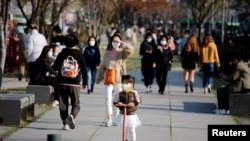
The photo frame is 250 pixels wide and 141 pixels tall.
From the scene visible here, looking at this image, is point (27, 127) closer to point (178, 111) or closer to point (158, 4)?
point (178, 111)

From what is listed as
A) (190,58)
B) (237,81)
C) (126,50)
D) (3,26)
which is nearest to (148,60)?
(190,58)

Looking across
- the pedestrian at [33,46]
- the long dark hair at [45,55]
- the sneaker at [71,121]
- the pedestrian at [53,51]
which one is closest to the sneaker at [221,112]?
the long dark hair at [45,55]

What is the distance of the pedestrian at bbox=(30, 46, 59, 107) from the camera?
1748 centimetres

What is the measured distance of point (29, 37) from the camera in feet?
Answer: 68.9

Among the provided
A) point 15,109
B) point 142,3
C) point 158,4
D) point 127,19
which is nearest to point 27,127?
point 15,109

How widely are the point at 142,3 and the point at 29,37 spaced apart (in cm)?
4035

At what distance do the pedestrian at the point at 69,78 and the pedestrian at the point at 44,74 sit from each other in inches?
139

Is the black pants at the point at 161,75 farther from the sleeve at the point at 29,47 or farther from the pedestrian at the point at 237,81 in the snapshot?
the pedestrian at the point at 237,81

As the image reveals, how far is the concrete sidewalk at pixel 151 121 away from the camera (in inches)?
512

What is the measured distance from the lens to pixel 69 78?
13.6m

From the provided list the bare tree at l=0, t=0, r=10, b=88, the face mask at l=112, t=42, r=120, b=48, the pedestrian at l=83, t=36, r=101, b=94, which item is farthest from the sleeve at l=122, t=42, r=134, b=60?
the pedestrian at l=83, t=36, r=101, b=94

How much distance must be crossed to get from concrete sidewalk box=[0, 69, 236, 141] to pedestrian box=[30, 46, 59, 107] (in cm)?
77

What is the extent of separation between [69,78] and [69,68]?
20cm

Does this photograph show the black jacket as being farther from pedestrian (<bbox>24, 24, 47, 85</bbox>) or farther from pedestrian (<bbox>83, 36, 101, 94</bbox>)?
pedestrian (<bbox>24, 24, 47, 85</bbox>)
